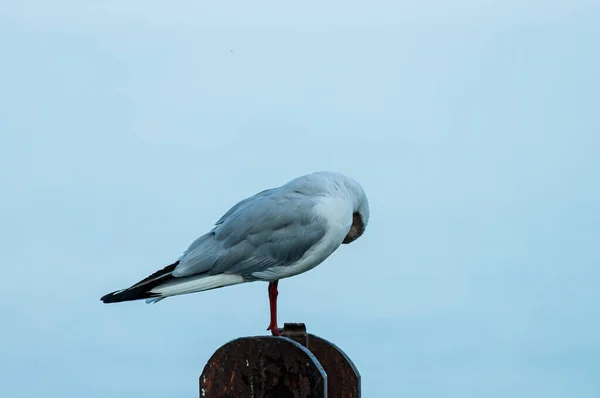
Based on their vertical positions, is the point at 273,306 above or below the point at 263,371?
above

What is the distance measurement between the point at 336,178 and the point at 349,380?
2.68m

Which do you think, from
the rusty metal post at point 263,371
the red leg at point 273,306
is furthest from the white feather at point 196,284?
Answer: the rusty metal post at point 263,371

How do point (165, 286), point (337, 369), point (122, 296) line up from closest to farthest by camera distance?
point (337, 369) → point (122, 296) → point (165, 286)

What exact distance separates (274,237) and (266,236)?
0.23 feet

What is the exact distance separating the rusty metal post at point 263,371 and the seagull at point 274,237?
252 centimetres

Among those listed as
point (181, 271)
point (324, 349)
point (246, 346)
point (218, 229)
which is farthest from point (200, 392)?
point (218, 229)

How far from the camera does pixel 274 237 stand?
7648 mm

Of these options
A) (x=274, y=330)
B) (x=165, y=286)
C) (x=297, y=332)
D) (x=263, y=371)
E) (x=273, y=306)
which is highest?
(x=165, y=286)

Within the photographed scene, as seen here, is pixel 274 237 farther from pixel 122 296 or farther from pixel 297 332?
pixel 297 332

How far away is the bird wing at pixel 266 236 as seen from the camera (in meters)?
7.56

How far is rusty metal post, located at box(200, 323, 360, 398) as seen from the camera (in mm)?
4691

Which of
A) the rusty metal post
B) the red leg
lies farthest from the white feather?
the rusty metal post

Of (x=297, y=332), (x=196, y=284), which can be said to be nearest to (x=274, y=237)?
(x=196, y=284)

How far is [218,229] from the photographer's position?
7.71m
